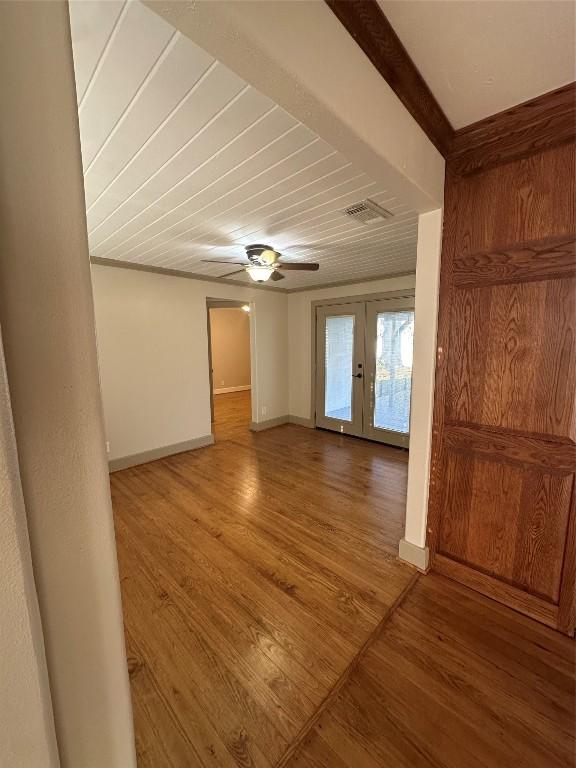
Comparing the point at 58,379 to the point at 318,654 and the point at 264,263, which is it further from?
the point at 264,263

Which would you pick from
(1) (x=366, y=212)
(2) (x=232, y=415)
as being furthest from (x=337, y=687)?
(2) (x=232, y=415)

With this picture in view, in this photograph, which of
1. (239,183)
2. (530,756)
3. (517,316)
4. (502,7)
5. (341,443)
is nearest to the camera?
(502,7)

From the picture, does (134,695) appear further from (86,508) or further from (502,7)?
(502,7)

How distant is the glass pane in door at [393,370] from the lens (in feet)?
13.0

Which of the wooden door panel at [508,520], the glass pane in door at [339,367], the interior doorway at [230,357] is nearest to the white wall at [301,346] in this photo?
the glass pane in door at [339,367]

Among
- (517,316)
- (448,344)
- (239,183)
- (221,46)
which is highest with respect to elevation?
(239,183)

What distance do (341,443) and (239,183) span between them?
3469mm

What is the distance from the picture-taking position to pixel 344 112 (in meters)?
0.97

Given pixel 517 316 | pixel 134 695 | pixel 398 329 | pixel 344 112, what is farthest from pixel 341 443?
pixel 344 112

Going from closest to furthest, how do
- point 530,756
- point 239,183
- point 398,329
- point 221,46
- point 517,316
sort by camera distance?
point 221,46 < point 530,756 < point 517,316 < point 239,183 < point 398,329

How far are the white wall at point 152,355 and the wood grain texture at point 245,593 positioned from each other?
1.96ft

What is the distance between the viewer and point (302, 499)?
2812 millimetres

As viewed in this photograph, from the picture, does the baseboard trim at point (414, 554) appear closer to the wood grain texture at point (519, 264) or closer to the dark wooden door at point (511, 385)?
the dark wooden door at point (511, 385)

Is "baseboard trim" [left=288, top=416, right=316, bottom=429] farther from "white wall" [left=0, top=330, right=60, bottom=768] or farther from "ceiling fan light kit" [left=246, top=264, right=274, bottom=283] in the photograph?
"white wall" [left=0, top=330, right=60, bottom=768]
